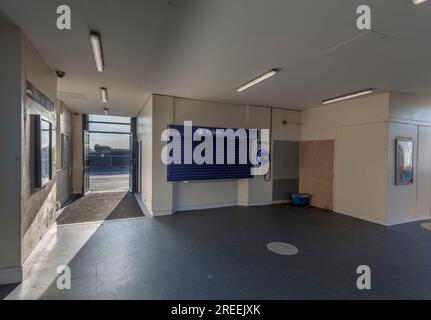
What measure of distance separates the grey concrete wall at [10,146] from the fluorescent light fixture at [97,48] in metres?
0.74

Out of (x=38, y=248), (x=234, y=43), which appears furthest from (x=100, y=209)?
(x=234, y=43)

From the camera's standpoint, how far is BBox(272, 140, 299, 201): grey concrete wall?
→ 6.48 m

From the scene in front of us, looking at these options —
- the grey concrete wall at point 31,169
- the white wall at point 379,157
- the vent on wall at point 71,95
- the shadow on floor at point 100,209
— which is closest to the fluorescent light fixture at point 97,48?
the grey concrete wall at point 31,169

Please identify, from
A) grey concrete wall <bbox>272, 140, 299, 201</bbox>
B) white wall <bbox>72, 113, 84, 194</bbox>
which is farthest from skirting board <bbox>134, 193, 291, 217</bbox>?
white wall <bbox>72, 113, 84, 194</bbox>

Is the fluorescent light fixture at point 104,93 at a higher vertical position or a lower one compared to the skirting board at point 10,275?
higher

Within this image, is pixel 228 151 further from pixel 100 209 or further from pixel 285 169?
pixel 100 209

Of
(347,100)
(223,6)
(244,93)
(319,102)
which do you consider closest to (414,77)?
(347,100)

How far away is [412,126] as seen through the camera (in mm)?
4898

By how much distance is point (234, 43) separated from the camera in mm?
2695

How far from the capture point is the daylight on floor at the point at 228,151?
2.26 metres

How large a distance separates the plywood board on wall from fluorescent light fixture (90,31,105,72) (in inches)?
213

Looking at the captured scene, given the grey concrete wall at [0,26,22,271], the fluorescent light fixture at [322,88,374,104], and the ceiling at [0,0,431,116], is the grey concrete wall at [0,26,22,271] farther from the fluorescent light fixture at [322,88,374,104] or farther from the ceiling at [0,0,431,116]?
the fluorescent light fixture at [322,88,374,104]

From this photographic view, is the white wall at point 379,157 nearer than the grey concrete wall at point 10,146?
No

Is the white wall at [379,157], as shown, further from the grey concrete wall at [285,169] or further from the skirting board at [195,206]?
the skirting board at [195,206]
